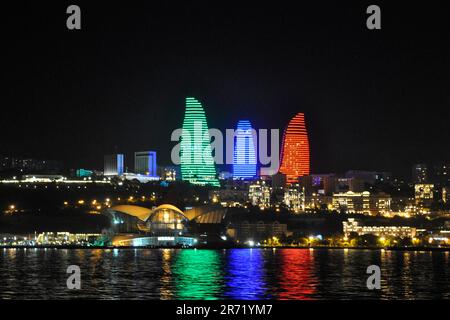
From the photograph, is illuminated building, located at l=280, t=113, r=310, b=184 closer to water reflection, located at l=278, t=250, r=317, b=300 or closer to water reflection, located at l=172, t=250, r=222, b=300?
water reflection, located at l=278, t=250, r=317, b=300

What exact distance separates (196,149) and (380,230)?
39.3 metres

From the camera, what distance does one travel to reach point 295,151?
508ft

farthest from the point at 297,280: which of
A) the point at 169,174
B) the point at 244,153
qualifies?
the point at 169,174

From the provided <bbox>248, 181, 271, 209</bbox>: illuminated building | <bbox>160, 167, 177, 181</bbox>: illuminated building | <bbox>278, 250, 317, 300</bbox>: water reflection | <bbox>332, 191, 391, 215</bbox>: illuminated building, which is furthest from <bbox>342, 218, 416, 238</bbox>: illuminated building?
<bbox>160, 167, 177, 181</bbox>: illuminated building

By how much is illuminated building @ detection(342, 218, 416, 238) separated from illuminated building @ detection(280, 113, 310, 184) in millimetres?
46495

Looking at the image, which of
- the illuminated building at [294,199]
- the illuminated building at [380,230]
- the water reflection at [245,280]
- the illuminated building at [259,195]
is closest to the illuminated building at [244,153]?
the illuminated building at [259,195]

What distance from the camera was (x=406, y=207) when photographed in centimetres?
13225

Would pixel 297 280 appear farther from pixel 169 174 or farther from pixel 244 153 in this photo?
pixel 169 174

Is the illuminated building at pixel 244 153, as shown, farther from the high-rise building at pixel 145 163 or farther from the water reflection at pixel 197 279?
the water reflection at pixel 197 279

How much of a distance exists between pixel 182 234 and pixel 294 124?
59.6 metres

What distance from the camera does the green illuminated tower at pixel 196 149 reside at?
429ft

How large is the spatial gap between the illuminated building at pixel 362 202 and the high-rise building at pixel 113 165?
38536 millimetres
